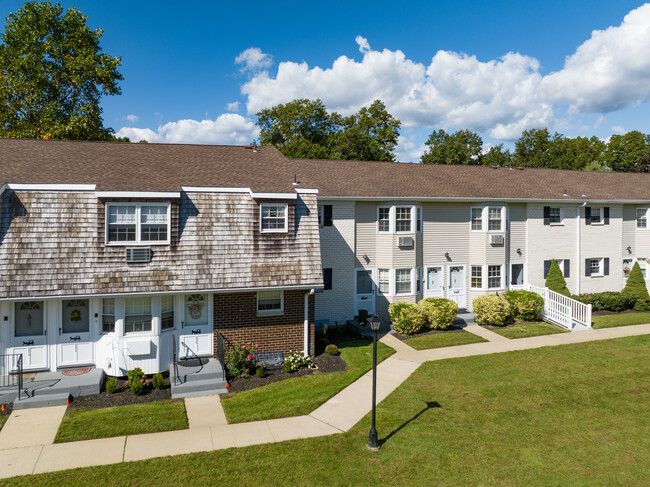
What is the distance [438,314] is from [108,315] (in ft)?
42.5

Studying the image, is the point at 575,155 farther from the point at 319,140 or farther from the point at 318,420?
the point at 318,420

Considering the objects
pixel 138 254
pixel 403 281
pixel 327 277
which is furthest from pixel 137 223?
pixel 403 281

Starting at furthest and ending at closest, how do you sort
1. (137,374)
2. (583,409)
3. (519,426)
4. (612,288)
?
(612,288)
(137,374)
(583,409)
(519,426)

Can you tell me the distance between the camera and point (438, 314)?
58.9 feet

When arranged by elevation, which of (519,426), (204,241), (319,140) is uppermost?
(319,140)

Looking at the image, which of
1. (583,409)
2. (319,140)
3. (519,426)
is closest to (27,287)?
(519,426)

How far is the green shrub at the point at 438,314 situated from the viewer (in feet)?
58.9

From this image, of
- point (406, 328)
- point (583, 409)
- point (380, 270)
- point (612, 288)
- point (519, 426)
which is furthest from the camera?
point (612, 288)

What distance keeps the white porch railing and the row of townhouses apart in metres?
6.49

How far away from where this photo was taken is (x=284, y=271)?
1330 centimetres

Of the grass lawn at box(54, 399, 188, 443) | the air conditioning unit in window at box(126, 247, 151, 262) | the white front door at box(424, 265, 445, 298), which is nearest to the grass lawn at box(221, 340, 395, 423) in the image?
the grass lawn at box(54, 399, 188, 443)

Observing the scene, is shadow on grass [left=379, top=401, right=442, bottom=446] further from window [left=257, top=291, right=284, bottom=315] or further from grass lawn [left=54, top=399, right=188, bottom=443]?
window [left=257, top=291, right=284, bottom=315]

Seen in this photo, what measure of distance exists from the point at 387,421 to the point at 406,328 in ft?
26.2

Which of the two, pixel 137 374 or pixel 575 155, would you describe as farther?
pixel 575 155
